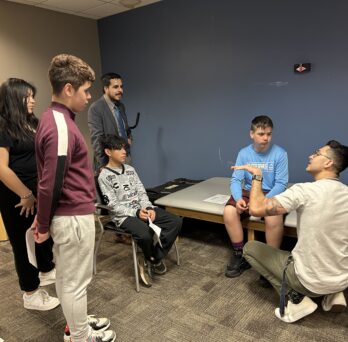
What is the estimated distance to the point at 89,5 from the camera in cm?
356

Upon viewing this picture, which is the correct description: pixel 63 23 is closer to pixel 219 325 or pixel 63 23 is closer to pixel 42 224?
pixel 42 224

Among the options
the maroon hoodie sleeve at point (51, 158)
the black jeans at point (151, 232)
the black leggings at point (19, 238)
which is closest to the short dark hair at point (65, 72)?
the maroon hoodie sleeve at point (51, 158)

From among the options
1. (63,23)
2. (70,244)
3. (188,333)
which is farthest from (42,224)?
(63,23)

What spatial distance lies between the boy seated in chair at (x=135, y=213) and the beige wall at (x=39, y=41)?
1.79 metres

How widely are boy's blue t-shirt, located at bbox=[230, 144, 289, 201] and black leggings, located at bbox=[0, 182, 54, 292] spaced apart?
1.40m

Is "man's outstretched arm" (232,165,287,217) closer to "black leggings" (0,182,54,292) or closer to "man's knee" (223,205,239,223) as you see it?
"man's knee" (223,205,239,223)

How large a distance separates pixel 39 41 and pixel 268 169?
2932 mm

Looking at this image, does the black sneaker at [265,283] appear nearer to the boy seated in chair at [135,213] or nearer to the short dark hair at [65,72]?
the boy seated in chair at [135,213]

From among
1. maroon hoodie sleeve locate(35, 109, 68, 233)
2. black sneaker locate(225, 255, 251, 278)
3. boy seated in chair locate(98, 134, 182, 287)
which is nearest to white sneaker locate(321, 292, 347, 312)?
black sneaker locate(225, 255, 251, 278)

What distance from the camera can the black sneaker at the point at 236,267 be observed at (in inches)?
91.2

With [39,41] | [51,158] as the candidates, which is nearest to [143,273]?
[51,158]

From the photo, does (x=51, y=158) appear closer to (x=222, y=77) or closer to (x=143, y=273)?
(x=143, y=273)

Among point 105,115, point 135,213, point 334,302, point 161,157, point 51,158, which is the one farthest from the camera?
point 161,157

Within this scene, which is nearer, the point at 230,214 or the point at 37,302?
the point at 37,302
